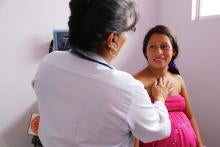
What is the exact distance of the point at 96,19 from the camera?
85cm

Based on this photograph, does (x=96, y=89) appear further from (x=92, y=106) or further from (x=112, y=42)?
(x=112, y=42)

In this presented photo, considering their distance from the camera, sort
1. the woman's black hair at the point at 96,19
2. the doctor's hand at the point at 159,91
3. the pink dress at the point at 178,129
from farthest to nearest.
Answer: the pink dress at the point at 178,129
the doctor's hand at the point at 159,91
the woman's black hair at the point at 96,19

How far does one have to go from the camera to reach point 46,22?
1974 mm

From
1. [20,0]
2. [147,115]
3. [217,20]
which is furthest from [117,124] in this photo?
[217,20]

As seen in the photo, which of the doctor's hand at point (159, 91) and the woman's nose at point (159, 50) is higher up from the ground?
the woman's nose at point (159, 50)

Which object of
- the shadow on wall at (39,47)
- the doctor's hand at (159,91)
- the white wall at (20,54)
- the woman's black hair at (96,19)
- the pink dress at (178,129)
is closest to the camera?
the woman's black hair at (96,19)

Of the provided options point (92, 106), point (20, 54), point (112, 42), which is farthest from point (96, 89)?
point (20, 54)

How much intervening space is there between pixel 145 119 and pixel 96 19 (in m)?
0.36

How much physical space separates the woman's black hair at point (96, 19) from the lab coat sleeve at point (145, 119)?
8.3 inches

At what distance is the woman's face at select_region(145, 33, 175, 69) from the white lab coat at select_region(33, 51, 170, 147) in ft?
1.84

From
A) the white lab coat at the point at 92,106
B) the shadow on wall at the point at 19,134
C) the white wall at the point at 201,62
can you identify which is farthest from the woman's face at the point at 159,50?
the shadow on wall at the point at 19,134

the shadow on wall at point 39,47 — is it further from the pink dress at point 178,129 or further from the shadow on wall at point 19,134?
the pink dress at point 178,129

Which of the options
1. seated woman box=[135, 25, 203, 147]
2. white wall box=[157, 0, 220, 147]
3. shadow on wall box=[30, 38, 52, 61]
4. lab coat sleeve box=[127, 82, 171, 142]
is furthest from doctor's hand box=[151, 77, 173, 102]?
shadow on wall box=[30, 38, 52, 61]

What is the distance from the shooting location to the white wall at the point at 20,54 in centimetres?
183
